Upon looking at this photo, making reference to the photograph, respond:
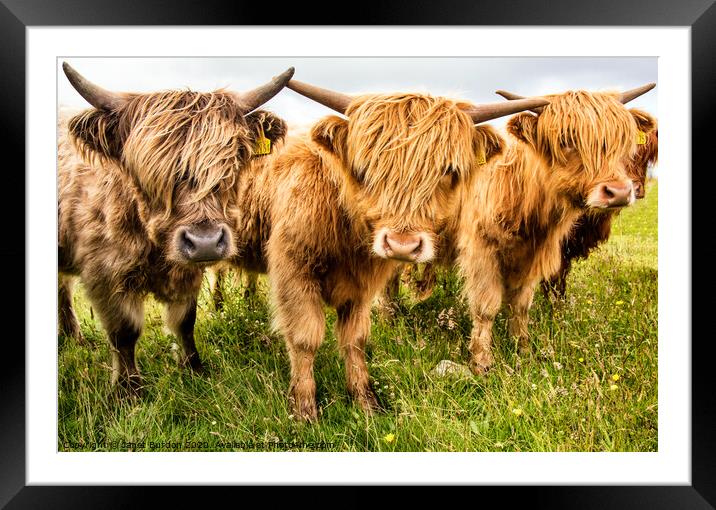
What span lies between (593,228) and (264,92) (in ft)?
5.86

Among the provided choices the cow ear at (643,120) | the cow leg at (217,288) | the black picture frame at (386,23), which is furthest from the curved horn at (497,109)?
the cow leg at (217,288)

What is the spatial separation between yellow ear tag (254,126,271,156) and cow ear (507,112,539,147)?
1173 mm

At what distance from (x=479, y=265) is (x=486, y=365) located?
2.00 feet

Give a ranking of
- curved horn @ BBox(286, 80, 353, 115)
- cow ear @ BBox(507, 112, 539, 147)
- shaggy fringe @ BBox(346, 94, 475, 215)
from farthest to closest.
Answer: cow ear @ BBox(507, 112, 539, 147)
curved horn @ BBox(286, 80, 353, 115)
shaggy fringe @ BBox(346, 94, 475, 215)

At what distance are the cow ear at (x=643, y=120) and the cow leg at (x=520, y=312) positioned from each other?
935mm

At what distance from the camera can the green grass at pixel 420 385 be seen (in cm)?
253

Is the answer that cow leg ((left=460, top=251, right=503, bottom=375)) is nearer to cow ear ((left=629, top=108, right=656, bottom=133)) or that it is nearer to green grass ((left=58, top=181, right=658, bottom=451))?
green grass ((left=58, top=181, right=658, bottom=451))

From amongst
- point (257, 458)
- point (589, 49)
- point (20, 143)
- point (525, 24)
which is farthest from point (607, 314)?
point (20, 143)

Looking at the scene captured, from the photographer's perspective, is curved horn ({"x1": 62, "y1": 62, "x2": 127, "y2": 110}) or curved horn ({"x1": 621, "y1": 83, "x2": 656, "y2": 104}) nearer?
curved horn ({"x1": 62, "y1": 62, "x2": 127, "y2": 110})

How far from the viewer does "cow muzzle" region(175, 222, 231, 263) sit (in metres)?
2.20

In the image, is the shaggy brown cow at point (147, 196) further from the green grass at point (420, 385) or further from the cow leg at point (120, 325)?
the green grass at point (420, 385)

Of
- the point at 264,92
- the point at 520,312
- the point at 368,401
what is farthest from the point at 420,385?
the point at 264,92

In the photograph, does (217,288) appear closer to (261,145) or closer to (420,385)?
(261,145)

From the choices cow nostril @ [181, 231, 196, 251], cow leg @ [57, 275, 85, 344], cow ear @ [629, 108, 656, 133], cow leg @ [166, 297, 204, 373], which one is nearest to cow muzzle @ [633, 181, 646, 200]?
cow ear @ [629, 108, 656, 133]
